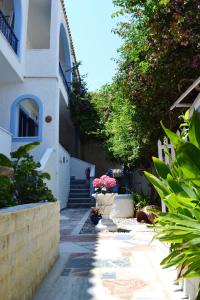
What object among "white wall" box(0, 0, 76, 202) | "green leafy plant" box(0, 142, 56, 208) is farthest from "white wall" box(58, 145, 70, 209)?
"green leafy plant" box(0, 142, 56, 208)

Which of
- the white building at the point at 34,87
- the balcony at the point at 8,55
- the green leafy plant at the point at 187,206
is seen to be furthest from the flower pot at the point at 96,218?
the green leafy plant at the point at 187,206

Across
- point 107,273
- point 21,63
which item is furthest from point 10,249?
point 21,63

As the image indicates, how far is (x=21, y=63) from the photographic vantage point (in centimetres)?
1416

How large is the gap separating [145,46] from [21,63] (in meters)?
6.29

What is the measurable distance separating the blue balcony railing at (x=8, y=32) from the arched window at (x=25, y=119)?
2.15 meters

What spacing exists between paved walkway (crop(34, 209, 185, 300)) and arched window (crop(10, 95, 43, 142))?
6580 millimetres

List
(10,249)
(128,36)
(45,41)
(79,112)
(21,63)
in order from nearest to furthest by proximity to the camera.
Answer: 1. (10,249)
2. (128,36)
3. (21,63)
4. (45,41)
5. (79,112)

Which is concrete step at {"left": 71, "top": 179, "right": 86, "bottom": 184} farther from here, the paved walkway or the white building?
the paved walkway

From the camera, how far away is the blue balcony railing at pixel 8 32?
12180mm

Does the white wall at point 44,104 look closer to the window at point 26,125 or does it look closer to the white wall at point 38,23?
the window at point 26,125

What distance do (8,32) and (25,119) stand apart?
14.4 ft

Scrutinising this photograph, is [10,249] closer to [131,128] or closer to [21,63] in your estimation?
[131,128]

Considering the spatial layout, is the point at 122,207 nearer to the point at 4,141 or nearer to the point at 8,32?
the point at 4,141

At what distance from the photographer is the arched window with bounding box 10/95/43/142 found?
561 inches
